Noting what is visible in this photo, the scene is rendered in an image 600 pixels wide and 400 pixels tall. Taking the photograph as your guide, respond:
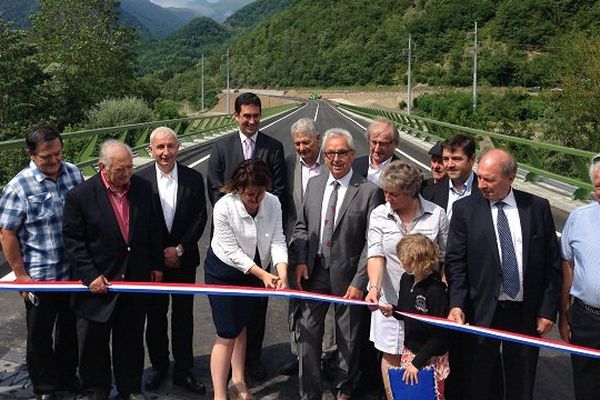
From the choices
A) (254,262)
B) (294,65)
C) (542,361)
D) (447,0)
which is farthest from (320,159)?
(294,65)

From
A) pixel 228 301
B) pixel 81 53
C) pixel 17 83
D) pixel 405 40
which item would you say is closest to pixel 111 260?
pixel 228 301

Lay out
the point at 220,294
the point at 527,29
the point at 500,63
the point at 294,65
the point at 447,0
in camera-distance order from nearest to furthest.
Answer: the point at 220,294, the point at 500,63, the point at 527,29, the point at 447,0, the point at 294,65

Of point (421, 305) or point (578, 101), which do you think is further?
point (578, 101)

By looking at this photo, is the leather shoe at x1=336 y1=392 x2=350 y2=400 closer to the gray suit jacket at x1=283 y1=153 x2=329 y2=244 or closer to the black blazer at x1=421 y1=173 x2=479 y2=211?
the gray suit jacket at x1=283 y1=153 x2=329 y2=244

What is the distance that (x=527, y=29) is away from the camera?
101 meters

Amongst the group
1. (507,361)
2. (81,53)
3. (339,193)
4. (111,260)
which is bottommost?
(507,361)

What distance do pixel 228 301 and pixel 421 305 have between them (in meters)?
1.18

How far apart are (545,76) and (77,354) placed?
91.8 m

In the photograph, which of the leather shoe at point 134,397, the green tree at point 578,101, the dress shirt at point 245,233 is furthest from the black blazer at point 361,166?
the green tree at point 578,101

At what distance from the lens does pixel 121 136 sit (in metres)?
13.4

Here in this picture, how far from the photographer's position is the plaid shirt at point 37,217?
3502 mm

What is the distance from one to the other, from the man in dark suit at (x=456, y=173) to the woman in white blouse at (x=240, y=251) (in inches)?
45.1

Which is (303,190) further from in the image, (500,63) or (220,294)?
(500,63)

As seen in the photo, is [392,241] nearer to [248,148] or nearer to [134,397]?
[248,148]
